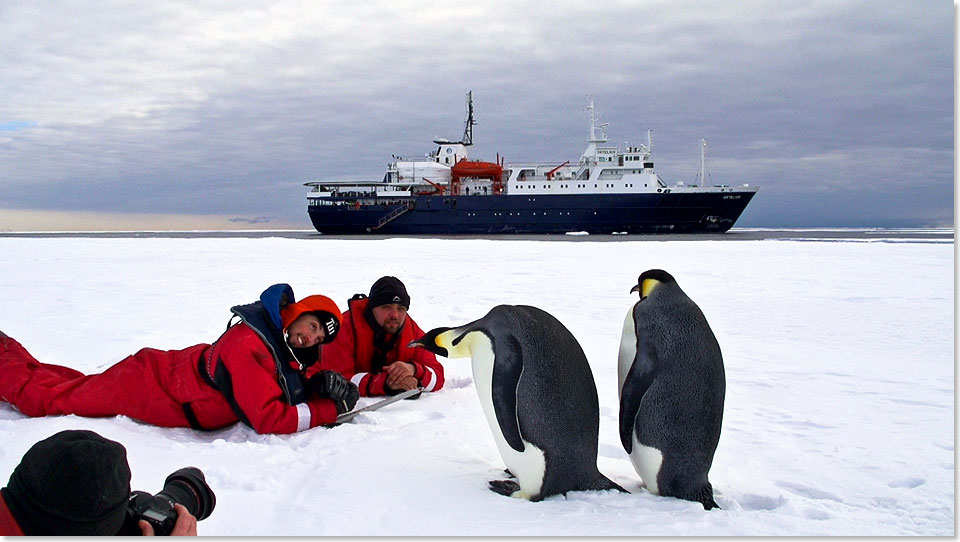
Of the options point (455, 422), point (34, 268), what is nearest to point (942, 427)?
point (455, 422)

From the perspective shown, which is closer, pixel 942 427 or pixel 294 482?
pixel 294 482

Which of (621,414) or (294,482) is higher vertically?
(621,414)

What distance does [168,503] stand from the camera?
1178 mm

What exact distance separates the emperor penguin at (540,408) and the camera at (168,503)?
1022mm

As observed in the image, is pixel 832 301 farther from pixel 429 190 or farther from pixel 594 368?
pixel 429 190

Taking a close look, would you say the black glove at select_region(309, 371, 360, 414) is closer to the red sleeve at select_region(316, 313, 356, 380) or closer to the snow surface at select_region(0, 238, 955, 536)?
the snow surface at select_region(0, 238, 955, 536)

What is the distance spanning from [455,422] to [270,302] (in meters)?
0.97

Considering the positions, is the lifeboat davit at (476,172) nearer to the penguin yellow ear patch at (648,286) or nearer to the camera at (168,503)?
the penguin yellow ear patch at (648,286)

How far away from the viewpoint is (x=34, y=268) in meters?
9.38

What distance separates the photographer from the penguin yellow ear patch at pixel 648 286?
2.20 meters

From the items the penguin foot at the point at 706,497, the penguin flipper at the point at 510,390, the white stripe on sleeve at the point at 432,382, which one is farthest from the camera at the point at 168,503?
the white stripe on sleeve at the point at 432,382

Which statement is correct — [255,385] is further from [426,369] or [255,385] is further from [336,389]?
[426,369]

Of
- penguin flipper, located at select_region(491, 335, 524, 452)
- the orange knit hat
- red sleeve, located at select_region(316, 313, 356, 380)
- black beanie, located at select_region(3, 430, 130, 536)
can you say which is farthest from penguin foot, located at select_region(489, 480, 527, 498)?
red sleeve, located at select_region(316, 313, 356, 380)

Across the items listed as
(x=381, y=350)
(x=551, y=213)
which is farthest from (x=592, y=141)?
(x=381, y=350)
